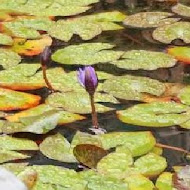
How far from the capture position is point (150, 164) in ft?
4.26

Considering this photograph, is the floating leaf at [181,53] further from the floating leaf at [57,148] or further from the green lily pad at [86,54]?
the floating leaf at [57,148]

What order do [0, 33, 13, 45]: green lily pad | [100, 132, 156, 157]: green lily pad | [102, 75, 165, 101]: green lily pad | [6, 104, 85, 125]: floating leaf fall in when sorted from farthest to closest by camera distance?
[0, 33, 13, 45]: green lily pad < [102, 75, 165, 101]: green lily pad < [6, 104, 85, 125]: floating leaf < [100, 132, 156, 157]: green lily pad

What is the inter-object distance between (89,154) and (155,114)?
0.22m

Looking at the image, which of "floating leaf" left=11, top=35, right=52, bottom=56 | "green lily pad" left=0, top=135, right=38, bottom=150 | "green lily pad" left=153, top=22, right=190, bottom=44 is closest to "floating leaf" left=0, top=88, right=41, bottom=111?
"green lily pad" left=0, top=135, right=38, bottom=150

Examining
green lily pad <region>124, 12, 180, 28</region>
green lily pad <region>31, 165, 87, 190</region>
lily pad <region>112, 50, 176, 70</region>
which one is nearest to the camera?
green lily pad <region>31, 165, 87, 190</region>

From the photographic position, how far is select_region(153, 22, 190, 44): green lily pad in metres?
1.89

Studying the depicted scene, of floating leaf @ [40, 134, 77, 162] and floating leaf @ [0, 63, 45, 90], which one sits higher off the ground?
floating leaf @ [0, 63, 45, 90]

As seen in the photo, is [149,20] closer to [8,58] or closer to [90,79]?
[8,58]

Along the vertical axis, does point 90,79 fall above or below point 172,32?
above

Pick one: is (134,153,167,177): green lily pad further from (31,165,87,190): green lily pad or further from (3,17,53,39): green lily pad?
(3,17,53,39): green lily pad

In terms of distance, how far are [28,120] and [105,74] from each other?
30cm

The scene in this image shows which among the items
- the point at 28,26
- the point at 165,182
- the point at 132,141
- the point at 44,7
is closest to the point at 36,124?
the point at 132,141

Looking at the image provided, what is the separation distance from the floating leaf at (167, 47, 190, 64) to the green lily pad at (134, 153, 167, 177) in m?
0.48

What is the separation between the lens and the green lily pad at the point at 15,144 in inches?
53.5
